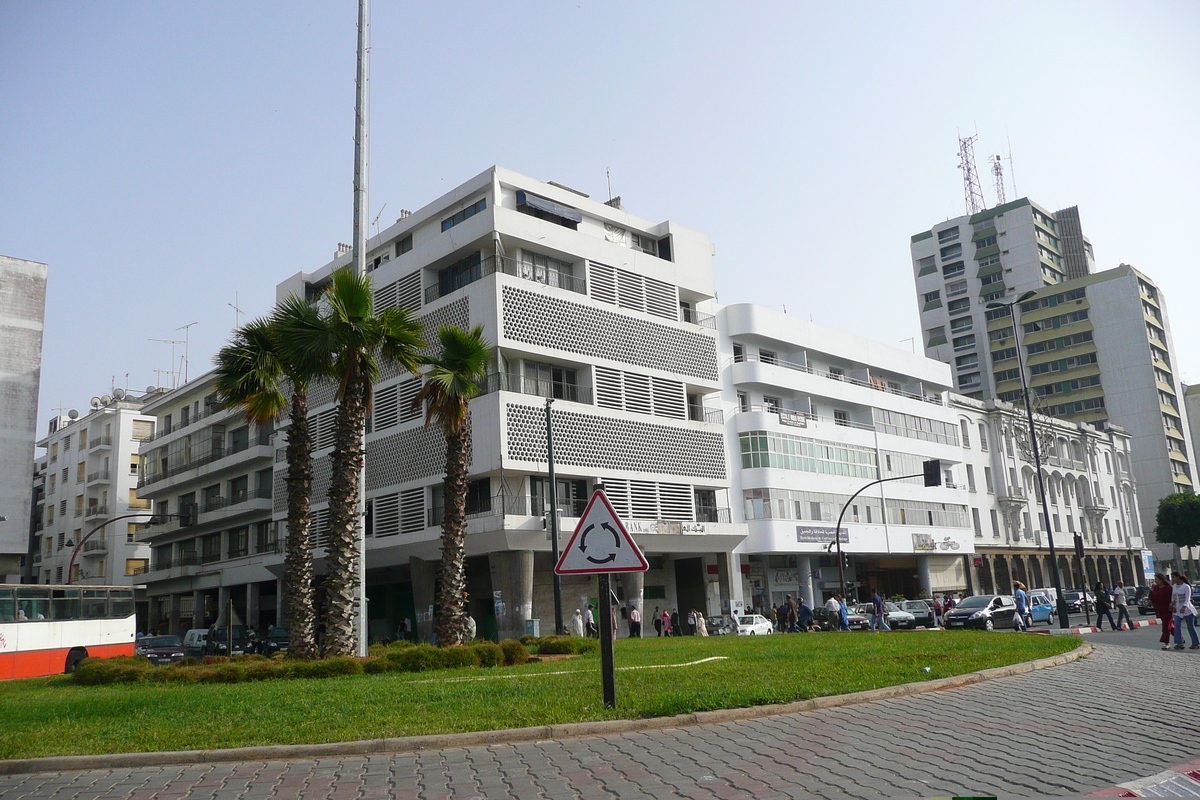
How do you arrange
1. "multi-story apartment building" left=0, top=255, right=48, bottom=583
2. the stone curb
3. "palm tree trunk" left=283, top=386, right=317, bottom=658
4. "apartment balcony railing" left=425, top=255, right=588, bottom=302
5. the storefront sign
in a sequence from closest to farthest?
the stone curb, "palm tree trunk" left=283, top=386, right=317, bottom=658, "apartment balcony railing" left=425, top=255, right=588, bottom=302, the storefront sign, "multi-story apartment building" left=0, top=255, right=48, bottom=583

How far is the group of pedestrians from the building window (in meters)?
30.0

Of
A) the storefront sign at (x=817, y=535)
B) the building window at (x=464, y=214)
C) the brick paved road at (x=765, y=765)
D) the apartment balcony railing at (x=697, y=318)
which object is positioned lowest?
the brick paved road at (x=765, y=765)

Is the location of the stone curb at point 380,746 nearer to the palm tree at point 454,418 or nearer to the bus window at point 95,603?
the palm tree at point 454,418

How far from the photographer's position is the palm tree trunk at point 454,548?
23938 mm

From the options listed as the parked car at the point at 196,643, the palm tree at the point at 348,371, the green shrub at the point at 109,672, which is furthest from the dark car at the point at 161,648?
the palm tree at the point at 348,371

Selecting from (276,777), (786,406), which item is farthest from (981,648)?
(786,406)

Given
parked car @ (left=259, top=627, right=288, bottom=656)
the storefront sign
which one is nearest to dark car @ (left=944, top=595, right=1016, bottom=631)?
the storefront sign

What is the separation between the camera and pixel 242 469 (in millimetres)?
56219

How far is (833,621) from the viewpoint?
3894cm

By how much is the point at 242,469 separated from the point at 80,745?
50.1 meters

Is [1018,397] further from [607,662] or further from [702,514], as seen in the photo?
[607,662]

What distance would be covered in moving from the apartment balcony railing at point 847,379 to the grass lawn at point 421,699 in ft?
115

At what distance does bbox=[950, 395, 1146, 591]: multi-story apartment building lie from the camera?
218ft

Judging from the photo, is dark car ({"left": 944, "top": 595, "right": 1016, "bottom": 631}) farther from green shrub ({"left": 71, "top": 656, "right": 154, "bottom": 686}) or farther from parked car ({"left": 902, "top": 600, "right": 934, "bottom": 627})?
green shrub ({"left": 71, "top": 656, "right": 154, "bottom": 686})
